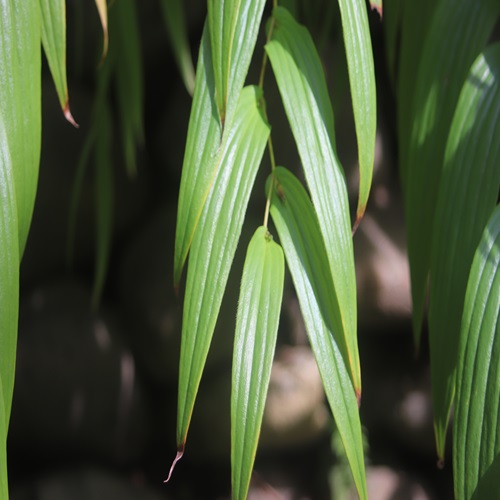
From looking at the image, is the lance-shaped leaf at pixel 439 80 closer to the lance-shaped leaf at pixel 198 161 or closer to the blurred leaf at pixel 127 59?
the lance-shaped leaf at pixel 198 161

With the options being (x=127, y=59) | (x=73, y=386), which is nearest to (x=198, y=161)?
(x=127, y=59)

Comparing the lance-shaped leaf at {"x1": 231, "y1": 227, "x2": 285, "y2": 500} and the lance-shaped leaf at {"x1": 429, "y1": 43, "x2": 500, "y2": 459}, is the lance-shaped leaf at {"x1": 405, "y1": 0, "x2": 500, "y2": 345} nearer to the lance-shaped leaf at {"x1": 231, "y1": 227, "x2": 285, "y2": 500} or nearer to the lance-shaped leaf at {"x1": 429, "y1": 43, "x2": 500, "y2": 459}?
the lance-shaped leaf at {"x1": 429, "y1": 43, "x2": 500, "y2": 459}

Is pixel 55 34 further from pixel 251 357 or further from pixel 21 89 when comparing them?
pixel 251 357

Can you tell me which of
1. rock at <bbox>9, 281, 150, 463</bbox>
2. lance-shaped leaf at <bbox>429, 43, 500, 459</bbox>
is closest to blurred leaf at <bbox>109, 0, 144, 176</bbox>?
rock at <bbox>9, 281, 150, 463</bbox>

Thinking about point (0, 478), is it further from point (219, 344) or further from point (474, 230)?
point (219, 344)

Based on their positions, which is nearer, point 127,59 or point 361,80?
point 361,80

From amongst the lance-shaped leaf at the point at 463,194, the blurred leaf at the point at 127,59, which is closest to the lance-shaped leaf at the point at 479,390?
the lance-shaped leaf at the point at 463,194
